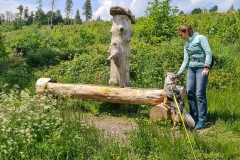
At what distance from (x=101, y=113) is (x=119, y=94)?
82 centimetres

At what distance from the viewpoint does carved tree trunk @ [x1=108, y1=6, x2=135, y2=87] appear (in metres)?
6.56

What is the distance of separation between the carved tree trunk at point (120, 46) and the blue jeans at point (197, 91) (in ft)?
5.65

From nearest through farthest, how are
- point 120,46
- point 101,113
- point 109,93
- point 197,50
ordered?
1. point 197,50
2. point 109,93
3. point 120,46
4. point 101,113

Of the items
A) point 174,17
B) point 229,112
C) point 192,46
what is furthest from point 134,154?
point 174,17

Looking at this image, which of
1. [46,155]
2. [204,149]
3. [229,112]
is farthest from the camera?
[229,112]

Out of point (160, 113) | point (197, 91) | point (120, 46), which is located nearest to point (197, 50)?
point (197, 91)

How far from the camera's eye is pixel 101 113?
6.90 m

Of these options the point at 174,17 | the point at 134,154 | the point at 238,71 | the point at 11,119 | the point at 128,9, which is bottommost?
the point at 134,154

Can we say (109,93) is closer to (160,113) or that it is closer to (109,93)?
(109,93)

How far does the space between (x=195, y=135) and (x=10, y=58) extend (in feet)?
35.3

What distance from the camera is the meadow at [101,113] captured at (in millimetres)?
4004

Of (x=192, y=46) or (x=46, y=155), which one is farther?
(x=192, y=46)

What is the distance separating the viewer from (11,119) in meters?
4.30

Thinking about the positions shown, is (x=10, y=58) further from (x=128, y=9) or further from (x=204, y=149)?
(x=204, y=149)
